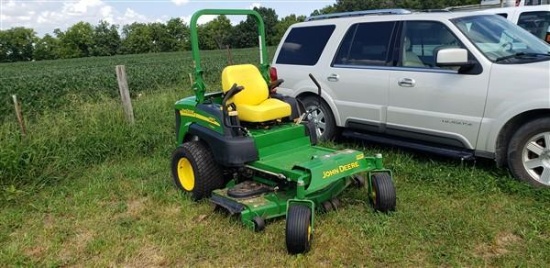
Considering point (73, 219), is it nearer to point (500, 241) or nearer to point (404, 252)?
point (404, 252)

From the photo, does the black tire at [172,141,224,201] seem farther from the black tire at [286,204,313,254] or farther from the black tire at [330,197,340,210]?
the black tire at [286,204,313,254]

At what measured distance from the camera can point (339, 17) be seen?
6.30m

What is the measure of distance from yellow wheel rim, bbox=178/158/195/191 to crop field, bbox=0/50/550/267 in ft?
0.52

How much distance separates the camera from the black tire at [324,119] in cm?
628

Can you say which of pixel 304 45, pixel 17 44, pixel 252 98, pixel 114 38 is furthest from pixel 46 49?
pixel 252 98

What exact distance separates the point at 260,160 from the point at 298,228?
3.51ft

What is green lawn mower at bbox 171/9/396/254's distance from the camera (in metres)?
3.76

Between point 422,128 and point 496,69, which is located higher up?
point 496,69

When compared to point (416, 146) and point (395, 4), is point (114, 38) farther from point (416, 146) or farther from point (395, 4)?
point (416, 146)

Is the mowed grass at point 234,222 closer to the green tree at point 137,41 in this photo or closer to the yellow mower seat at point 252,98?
the yellow mower seat at point 252,98

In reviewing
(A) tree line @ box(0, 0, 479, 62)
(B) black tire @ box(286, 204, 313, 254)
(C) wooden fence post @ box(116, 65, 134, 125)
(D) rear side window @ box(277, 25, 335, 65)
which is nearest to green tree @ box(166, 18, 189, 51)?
(A) tree line @ box(0, 0, 479, 62)

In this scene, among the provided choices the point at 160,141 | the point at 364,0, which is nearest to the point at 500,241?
the point at 160,141

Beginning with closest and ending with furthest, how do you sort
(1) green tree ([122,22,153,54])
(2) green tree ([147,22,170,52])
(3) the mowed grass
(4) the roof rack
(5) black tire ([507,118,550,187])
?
1. (3) the mowed grass
2. (5) black tire ([507,118,550,187])
3. (4) the roof rack
4. (1) green tree ([122,22,153,54])
5. (2) green tree ([147,22,170,52])

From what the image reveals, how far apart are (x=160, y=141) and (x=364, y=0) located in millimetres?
67006
